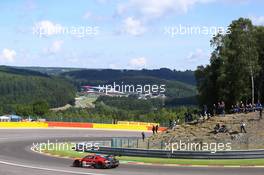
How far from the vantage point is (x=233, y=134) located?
1590 inches

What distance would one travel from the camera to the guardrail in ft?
116

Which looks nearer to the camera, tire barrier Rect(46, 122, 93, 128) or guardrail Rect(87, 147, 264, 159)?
guardrail Rect(87, 147, 264, 159)

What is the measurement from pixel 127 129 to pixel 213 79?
54.0ft

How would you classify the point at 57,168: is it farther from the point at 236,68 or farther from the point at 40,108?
the point at 40,108

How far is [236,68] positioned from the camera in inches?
2675

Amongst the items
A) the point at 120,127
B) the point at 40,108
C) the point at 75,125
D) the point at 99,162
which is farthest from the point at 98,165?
the point at 40,108

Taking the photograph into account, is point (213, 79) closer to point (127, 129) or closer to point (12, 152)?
point (127, 129)

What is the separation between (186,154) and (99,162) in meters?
7.63

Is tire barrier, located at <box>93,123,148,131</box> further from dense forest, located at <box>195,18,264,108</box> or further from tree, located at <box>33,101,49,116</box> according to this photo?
tree, located at <box>33,101,49,116</box>

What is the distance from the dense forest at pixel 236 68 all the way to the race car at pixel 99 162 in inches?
1410

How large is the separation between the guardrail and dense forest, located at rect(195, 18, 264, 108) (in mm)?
29239

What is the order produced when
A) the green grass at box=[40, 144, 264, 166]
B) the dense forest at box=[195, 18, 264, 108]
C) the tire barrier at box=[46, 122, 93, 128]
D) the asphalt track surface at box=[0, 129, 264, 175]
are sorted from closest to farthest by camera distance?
the asphalt track surface at box=[0, 129, 264, 175], the green grass at box=[40, 144, 264, 166], the dense forest at box=[195, 18, 264, 108], the tire barrier at box=[46, 122, 93, 128]

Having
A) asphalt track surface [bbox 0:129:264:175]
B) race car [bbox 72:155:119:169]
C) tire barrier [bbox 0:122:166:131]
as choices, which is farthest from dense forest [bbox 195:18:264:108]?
race car [bbox 72:155:119:169]

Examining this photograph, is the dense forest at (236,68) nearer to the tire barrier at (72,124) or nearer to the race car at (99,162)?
the tire barrier at (72,124)
